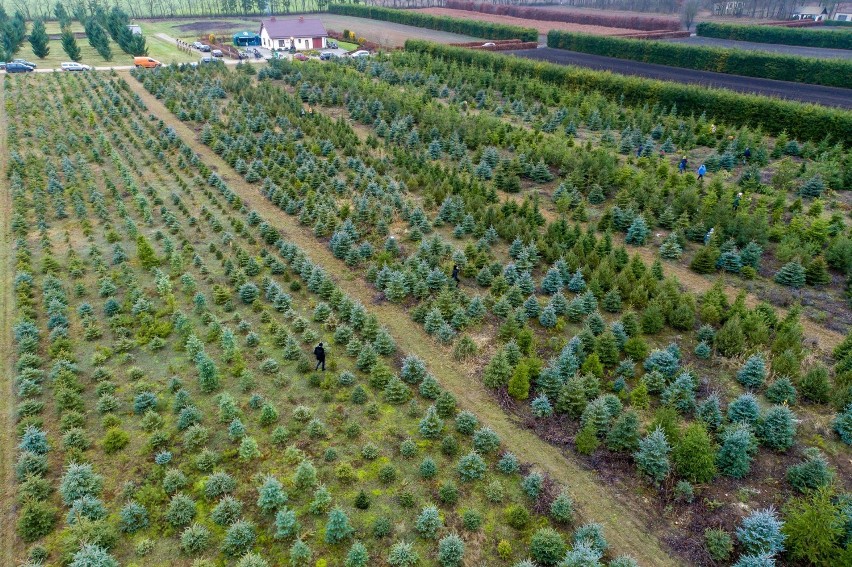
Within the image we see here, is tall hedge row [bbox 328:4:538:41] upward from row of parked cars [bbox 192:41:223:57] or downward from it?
upward

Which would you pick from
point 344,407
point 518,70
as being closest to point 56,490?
point 344,407

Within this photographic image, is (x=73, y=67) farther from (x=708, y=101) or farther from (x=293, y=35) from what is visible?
(x=708, y=101)

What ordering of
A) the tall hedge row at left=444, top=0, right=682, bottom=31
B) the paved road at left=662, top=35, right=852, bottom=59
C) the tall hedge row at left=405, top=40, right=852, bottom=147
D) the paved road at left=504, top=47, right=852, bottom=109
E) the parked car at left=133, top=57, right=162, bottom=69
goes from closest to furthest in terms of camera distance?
the tall hedge row at left=405, top=40, right=852, bottom=147 < the paved road at left=504, top=47, right=852, bottom=109 < the parked car at left=133, top=57, right=162, bottom=69 < the paved road at left=662, top=35, right=852, bottom=59 < the tall hedge row at left=444, top=0, right=682, bottom=31

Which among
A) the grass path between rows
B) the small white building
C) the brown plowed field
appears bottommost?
the grass path between rows

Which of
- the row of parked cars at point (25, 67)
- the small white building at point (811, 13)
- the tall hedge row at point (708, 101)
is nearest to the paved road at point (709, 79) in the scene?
the tall hedge row at point (708, 101)

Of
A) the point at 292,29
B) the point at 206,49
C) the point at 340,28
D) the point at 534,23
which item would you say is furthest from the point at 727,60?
the point at 206,49

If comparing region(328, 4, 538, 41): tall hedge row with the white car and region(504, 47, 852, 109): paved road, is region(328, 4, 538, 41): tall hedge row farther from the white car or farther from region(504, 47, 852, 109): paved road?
the white car

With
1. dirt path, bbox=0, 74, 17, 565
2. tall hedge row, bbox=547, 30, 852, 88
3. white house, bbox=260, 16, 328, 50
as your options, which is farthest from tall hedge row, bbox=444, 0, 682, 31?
dirt path, bbox=0, 74, 17, 565

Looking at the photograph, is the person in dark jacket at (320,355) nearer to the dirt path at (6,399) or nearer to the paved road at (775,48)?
the dirt path at (6,399)
